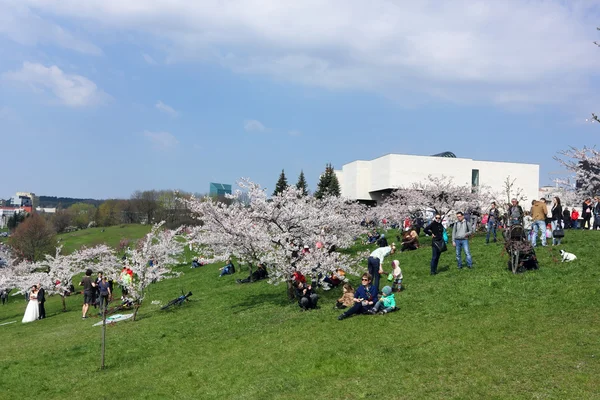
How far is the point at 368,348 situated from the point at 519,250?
20.7 feet

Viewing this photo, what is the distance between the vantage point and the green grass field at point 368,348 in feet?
24.8

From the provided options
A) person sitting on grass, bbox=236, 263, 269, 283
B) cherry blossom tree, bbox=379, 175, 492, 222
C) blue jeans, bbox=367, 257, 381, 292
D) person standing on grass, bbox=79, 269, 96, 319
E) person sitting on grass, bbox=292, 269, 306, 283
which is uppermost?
cherry blossom tree, bbox=379, 175, 492, 222

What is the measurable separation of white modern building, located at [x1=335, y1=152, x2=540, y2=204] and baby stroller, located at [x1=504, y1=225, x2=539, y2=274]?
51939mm

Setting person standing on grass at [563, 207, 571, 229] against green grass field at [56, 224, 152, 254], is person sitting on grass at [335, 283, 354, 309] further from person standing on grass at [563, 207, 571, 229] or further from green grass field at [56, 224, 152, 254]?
green grass field at [56, 224, 152, 254]

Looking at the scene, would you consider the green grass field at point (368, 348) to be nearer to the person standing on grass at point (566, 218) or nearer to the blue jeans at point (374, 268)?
the blue jeans at point (374, 268)

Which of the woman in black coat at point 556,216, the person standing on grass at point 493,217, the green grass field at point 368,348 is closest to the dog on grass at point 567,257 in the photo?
the green grass field at point 368,348

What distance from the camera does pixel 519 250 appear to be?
13.7 metres

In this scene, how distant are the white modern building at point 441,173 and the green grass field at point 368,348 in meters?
52.0

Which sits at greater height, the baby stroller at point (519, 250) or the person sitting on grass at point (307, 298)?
the baby stroller at point (519, 250)

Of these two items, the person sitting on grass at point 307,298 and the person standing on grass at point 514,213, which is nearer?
the person sitting on grass at point 307,298

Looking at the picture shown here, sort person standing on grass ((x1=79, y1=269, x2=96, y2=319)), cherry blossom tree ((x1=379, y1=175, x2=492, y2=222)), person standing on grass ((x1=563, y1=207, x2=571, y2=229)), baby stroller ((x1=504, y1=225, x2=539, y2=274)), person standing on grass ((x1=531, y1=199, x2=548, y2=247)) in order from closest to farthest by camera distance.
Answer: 1. baby stroller ((x1=504, y1=225, x2=539, y2=274))
2. person standing on grass ((x1=531, y1=199, x2=548, y2=247))
3. person standing on grass ((x1=79, y1=269, x2=96, y2=319))
4. person standing on grass ((x1=563, y1=207, x2=571, y2=229))
5. cherry blossom tree ((x1=379, y1=175, x2=492, y2=222))

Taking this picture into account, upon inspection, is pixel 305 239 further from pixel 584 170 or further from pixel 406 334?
pixel 584 170

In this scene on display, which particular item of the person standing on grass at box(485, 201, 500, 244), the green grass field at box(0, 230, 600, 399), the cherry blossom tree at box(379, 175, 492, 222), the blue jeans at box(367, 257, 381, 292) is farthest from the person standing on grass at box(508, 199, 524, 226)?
the cherry blossom tree at box(379, 175, 492, 222)

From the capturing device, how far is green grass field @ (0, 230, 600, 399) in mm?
7551
